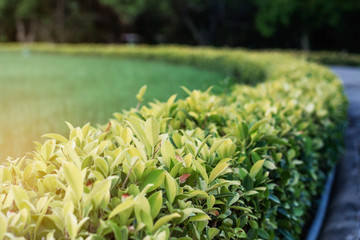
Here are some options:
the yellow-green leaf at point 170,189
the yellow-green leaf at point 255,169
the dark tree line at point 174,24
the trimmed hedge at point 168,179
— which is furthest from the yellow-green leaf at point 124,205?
the dark tree line at point 174,24

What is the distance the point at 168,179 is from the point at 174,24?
36194mm

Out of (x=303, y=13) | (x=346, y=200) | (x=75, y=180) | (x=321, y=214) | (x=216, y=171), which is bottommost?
(x=321, y=214)

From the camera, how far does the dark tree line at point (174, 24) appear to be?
3024 cm

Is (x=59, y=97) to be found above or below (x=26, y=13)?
below

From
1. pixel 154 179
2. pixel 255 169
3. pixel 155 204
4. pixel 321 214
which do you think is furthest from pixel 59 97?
pixel 155 204

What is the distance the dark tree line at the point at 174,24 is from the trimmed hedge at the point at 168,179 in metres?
26.6

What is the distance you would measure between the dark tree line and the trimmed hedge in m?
26.6

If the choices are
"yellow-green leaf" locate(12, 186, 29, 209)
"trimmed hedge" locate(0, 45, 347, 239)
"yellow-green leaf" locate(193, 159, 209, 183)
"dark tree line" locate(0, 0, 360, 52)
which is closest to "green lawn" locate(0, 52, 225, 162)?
"trimmed hedge" locate(0, 45, 347, 239)

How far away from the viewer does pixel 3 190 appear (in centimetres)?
151

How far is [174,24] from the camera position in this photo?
120 ft

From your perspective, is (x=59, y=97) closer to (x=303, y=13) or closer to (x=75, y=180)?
(x=75, y=180)

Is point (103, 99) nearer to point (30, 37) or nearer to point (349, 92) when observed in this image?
point (349, 92)

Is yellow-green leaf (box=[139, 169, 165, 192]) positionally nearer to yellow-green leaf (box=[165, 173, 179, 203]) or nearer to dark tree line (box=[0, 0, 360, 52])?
yellow-green leaf (box=[165, 173, 179, 203])

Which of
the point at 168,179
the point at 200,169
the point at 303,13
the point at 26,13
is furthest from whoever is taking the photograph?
the point at 26,13
